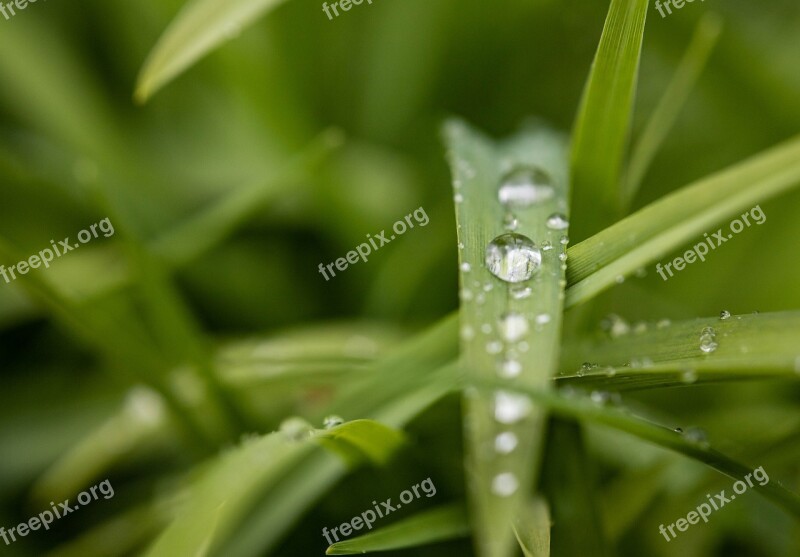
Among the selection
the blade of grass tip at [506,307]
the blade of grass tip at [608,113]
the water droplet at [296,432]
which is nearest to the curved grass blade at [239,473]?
the water droplet at [296,432]

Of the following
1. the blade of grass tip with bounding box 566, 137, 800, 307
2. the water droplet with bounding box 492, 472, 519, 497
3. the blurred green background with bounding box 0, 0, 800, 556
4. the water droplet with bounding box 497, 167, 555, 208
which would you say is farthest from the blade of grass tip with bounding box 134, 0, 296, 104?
the water droplet with bounding box 492, 472, 519, 497

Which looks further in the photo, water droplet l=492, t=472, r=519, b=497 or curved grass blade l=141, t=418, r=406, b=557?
curved grass blade l=141, t=418, r=406, b=557

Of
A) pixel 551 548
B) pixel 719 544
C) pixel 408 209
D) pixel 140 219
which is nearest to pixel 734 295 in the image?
pixel 719 544

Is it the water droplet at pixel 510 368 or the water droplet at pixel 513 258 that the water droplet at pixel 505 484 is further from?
the water droplet at pixel 513 258

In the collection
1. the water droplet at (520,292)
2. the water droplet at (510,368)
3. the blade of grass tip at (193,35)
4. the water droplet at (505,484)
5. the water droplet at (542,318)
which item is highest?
the blade of grass tip at (193,35)

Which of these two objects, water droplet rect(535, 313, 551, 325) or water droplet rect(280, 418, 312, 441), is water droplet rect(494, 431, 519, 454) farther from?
water droplet rect(280, 418, 312, 441)

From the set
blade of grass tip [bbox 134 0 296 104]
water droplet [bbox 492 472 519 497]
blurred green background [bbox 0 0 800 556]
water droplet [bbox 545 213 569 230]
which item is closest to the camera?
water droplet [bbox 492 472 519 497]

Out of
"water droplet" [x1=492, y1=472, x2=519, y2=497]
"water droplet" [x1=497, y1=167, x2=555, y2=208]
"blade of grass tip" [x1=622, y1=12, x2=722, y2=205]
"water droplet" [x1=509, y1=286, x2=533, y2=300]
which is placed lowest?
"water droplet" [x1=492, y1=472, x2=519, y2=497]
